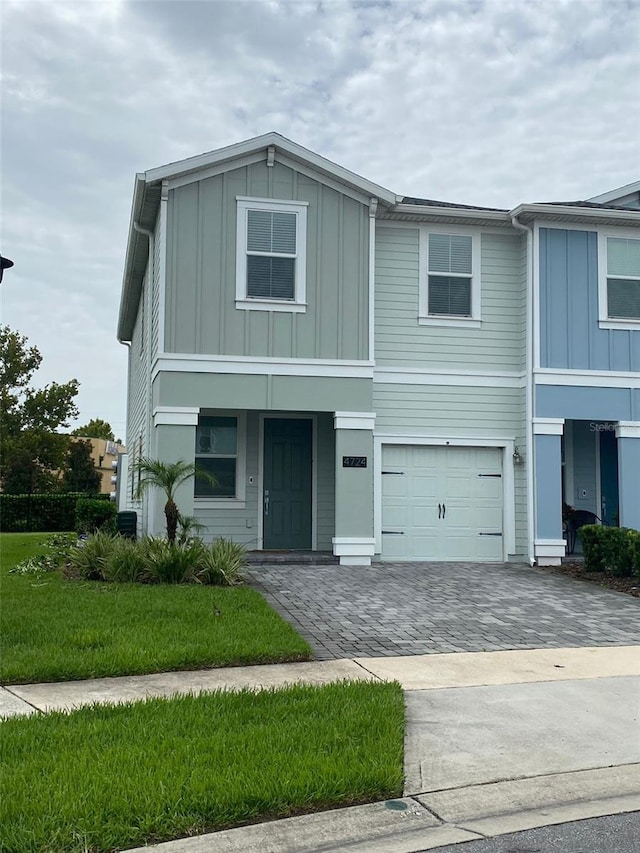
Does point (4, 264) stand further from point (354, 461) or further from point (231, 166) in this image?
point (354, 461)

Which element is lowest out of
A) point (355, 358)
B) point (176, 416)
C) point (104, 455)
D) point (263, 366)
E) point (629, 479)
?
point (629, 479)

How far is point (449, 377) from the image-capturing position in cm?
1518

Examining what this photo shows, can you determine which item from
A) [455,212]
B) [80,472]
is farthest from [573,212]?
[80,472]

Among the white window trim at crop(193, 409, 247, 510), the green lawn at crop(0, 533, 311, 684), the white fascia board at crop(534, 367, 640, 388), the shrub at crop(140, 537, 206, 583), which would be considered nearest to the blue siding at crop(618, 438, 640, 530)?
the white fascia board at crop(534, 367, 640, 388)

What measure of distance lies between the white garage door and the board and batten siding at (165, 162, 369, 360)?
7.44 feet

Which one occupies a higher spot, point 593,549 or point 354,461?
point 354,461

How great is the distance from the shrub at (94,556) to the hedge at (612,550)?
292 inches

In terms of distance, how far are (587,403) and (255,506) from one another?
20.3 feet

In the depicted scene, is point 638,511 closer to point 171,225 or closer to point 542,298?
point 542,298

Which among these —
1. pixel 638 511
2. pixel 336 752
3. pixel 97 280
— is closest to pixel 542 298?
pixel 638 511

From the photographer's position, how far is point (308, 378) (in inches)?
554

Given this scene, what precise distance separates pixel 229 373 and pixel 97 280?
10.8 m

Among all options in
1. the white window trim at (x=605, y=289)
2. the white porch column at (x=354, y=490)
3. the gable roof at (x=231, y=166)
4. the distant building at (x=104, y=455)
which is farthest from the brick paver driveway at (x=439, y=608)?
the distant building at (x=104, y=455)

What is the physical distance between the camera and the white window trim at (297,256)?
546 inches
